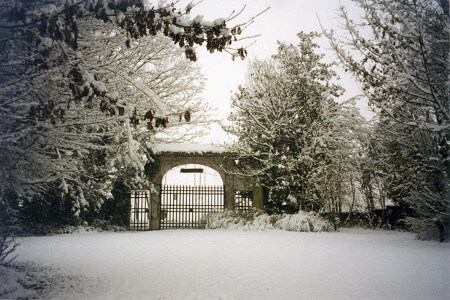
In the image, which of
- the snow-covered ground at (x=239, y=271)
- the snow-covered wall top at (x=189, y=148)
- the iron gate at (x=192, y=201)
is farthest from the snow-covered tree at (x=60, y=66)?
the iron gate at (x=192, y=201)

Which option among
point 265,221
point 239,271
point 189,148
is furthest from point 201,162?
point 239,271

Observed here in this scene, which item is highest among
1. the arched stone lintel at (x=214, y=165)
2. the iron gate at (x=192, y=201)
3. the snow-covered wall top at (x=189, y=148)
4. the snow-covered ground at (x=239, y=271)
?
the snow-covered wall top at (x=189, y=148)

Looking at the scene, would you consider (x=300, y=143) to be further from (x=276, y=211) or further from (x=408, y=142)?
(x=408, y=142)

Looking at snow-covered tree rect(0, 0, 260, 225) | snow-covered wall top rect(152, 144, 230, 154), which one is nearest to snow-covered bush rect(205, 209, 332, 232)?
snow-covered wall top rect(152, 144, 230, 154)

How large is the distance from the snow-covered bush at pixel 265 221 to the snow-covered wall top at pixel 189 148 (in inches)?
119

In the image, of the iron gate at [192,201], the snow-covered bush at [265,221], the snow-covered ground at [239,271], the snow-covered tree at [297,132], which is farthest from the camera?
the iron gate at [192,201]

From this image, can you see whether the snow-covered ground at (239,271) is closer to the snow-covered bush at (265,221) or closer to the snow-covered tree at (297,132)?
the snow-covered bush at (265,221)

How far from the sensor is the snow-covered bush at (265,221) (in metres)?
13.3

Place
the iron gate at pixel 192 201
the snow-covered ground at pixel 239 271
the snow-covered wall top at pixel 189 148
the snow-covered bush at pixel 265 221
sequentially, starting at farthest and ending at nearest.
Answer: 1. the iron gate at pixel 192 201
2. the snow-covered wall top at pixel 189 148
3. the snow-covered bush at pixel 265 221
4. the snow-covered ground at pixel 239 271

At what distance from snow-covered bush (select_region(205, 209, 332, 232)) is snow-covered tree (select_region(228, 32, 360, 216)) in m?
0.81

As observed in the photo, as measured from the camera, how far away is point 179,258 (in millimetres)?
7207

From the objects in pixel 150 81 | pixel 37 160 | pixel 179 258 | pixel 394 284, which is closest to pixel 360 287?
pixel 394 284

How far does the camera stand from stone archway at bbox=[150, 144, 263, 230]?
54.5ft

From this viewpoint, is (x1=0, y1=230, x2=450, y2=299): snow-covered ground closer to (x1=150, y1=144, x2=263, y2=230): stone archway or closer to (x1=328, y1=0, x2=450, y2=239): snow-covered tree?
(x1=328, y1=0, x2=450, y2=239): snow-covered tree
